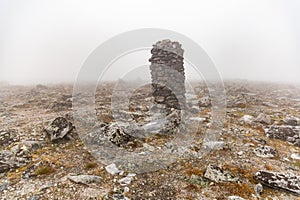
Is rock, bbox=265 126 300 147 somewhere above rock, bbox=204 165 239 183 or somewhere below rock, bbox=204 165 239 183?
above

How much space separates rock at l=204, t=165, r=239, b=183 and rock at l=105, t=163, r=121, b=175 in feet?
14.1

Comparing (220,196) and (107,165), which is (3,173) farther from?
(220,196)

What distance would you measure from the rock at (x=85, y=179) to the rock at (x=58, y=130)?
4.73 metres

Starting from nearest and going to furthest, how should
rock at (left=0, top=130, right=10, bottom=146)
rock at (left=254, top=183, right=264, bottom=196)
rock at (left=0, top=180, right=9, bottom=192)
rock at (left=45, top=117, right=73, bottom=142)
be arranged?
1. rock at (left=0, top=180, right=9, bottom=192)
2. rock at (left=254, top=183, right=264, bottom=196)
3. rock at (left=0, top=130, right=10, bottom=146)
4. rock at (left=45, top=117, right=73, bottom=142)

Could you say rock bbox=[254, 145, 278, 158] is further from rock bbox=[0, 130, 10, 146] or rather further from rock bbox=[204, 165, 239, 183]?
rock bbox=[0, 130, 10, 146]

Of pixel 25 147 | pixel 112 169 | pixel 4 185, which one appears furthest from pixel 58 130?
pixel 112 169

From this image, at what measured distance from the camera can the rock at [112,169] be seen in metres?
10.7

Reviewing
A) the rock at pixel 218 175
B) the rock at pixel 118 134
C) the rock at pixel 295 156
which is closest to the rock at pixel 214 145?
the rock at pixel 218 175

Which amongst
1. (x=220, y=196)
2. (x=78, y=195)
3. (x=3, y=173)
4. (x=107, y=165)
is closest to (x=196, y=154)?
(x=220, y=196)

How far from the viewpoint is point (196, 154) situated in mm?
12938

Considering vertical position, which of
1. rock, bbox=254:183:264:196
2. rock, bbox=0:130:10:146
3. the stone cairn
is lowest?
rock, bbox=254:183:264:196

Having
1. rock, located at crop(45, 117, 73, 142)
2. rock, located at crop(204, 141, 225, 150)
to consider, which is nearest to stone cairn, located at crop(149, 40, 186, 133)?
rock, located at crop(204, 141, 225, 150)

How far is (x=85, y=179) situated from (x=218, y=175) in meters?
6.13

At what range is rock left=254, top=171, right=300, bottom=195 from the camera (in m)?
9.50
